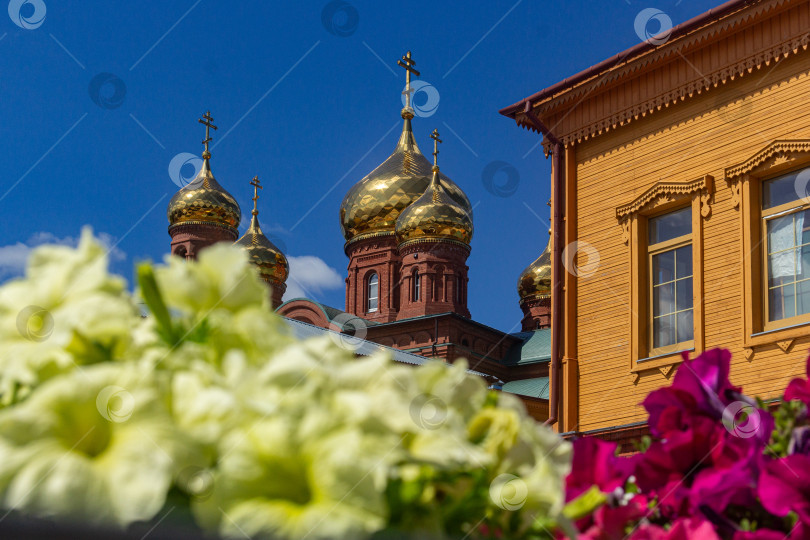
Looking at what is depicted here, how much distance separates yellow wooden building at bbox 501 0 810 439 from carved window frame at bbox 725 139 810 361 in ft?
0.05

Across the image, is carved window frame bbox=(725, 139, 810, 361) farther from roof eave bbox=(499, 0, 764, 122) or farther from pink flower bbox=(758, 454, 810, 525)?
pink flower bbox=(758, 454, 810, 525)

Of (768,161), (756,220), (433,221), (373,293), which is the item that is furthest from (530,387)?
(768,161)

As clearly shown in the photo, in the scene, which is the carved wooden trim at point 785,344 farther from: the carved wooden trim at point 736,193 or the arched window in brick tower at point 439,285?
the arched window in brick tower at point 439,285

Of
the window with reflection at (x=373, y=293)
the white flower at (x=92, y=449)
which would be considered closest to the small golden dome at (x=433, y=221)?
the window with reflection at (x=373, y=293)

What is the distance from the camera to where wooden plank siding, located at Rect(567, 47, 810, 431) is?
9.57m

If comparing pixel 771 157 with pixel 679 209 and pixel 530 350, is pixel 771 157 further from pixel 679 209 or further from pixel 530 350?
pixel 530 350

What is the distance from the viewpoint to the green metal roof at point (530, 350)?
38.4m

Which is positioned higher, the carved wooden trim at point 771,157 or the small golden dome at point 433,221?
the small golden dome at point 433,221

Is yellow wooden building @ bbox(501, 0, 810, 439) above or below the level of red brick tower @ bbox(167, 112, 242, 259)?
below

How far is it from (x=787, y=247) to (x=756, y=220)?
0.49 meters

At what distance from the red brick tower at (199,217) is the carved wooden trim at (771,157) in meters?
38.3

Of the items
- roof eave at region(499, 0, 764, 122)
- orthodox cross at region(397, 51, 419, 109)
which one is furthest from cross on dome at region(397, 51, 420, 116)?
roof eave at region(499, 0, 764, 122)

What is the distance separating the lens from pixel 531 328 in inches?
1797

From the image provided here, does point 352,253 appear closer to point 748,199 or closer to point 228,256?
point 748,199
